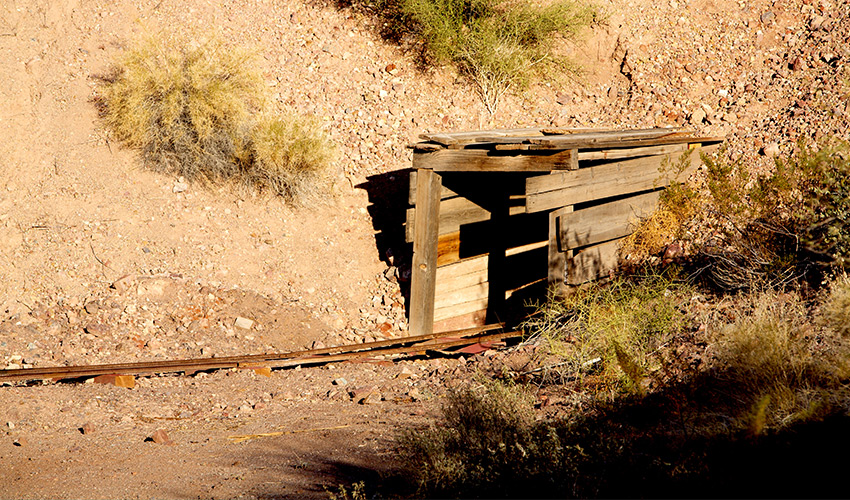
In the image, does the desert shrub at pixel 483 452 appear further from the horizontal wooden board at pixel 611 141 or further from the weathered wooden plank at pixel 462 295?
the weathered wooden plank at pixel 462 295

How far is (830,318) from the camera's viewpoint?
4172 mm

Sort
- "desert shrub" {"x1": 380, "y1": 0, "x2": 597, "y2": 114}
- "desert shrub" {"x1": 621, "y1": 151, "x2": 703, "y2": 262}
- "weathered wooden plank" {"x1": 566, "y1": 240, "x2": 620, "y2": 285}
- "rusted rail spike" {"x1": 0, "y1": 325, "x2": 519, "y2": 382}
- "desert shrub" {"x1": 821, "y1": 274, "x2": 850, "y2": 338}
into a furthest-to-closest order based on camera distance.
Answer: "desert shrub" {"x1": 380, "y1": 0, "x2": 597, "y2": 114} < "desert shrub" {"x1": 621, "y1": 151, "x2": 703, "y2": 262} < "weathered wooden plank" {"x1": 566, "y1": 240, "x2": 620, "y2": 285} < "rusted rail spike" {"x1": 0, "y1": 325, "x2": 519, "y2": 382} < "desert shrub" {"x1": 821, "y1": 274, "x2": 850, "y2": 338}

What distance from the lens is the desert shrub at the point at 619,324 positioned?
4895 millimetres

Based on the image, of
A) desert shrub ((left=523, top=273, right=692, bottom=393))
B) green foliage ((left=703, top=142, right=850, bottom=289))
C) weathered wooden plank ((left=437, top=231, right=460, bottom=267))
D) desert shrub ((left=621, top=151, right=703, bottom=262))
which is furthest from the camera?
weathered wooden plank ((left=437, top=231, right=460, bottom=267))

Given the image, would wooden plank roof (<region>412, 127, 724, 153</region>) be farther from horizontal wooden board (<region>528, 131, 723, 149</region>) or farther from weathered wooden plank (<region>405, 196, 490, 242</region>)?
weathered wooden plank (<region>405, 196, 490, 242</region>)

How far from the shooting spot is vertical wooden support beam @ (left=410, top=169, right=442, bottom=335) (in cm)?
722

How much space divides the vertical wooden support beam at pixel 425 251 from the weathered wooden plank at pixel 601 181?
1.38 metres

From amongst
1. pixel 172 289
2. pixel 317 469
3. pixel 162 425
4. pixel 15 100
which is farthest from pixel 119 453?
pixel 15 100

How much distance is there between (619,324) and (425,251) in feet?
8.51

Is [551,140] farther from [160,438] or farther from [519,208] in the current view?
[160,438]

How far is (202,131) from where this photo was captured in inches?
343

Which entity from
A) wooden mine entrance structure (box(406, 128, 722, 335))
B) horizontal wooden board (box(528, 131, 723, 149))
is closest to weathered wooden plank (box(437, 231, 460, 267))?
wooden mine entrance structure (box(406, 128, 722, 335))

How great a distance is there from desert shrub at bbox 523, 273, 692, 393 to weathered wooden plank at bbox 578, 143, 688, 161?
1.14m

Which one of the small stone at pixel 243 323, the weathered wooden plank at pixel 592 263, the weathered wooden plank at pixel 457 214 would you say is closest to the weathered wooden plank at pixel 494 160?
the weathered wooden plank at pixel 457 214
